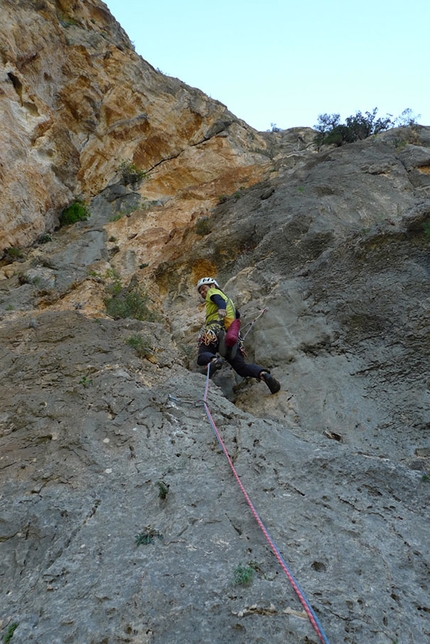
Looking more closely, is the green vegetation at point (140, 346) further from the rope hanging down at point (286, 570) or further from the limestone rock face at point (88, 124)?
the limestone rock face at point (88, 124)

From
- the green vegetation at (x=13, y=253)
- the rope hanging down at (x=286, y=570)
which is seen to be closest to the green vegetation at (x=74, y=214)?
the green vegetation at (x=13, y=253)

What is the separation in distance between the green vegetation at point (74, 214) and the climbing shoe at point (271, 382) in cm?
1106

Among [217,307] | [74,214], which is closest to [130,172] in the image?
[74,214]

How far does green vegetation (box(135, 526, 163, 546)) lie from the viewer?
3.85 m

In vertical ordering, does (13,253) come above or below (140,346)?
above

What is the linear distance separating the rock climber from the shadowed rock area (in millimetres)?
322

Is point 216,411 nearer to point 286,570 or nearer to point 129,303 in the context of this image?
point 286,570

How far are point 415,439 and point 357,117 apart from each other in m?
17.1

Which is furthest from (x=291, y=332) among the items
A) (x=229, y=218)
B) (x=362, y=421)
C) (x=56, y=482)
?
(x=229, y=218)

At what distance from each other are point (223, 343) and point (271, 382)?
1.10 m

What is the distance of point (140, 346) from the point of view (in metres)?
7.06

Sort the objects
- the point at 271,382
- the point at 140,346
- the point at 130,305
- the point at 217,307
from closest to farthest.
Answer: the point at 271,382 < the point at 140,346 < the point at 217,307 < the point at 130,305

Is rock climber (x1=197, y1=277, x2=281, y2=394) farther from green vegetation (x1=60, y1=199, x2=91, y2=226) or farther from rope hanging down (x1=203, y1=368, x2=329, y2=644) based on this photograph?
green vegetation (x1=60, y1=199, x2=91, y2=226)

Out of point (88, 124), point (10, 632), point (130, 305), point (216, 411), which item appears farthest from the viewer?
point (88, 124)
